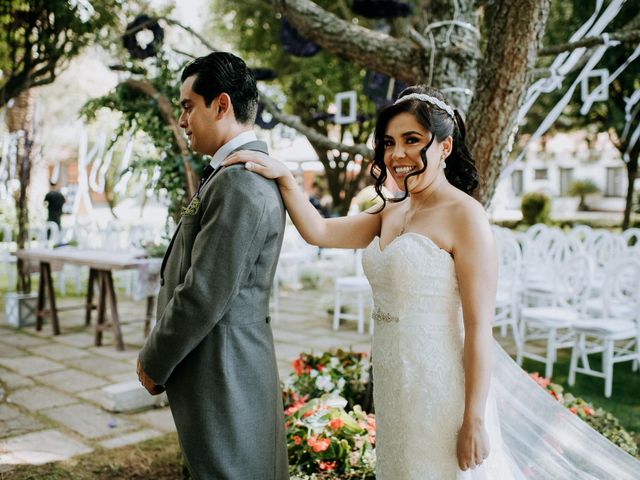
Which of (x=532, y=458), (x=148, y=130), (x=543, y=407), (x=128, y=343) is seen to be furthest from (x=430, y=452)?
(x=128, y=343)

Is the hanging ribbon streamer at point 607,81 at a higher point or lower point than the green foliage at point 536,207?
higher

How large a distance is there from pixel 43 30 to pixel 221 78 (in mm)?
7476

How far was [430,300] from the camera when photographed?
1.89 m

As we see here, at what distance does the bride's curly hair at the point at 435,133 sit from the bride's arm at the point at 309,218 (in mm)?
179

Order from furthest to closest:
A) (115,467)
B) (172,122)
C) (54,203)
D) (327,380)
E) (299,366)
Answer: (54,203) < (172,122) < (299,366) < (327,380) < (115,467)

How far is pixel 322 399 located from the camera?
3123 millimetres

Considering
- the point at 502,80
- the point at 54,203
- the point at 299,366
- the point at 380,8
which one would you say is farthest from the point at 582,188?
the point at 502,80

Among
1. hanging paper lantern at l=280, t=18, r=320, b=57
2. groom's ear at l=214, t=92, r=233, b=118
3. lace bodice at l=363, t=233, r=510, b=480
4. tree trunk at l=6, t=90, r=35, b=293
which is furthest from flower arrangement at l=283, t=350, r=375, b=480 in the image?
tree trunk at l=6, t=90, r=35, b=293

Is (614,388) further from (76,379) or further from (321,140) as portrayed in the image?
(76,379)

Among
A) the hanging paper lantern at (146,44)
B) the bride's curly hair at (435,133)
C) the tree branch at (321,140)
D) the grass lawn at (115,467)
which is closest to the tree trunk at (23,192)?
the hanging paper lantern at (146,44)

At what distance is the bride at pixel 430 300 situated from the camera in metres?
1.81

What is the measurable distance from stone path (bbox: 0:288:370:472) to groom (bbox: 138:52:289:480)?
2026 millimetres

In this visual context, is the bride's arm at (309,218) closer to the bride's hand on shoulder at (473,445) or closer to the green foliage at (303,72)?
the bride's hand on shoulder at (473,445)

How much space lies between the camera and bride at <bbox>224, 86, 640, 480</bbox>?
5.93 ft
